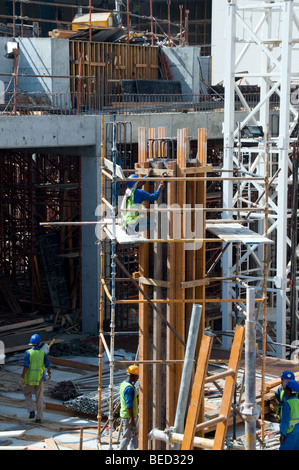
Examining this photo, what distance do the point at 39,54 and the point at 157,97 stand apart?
475 centimetres

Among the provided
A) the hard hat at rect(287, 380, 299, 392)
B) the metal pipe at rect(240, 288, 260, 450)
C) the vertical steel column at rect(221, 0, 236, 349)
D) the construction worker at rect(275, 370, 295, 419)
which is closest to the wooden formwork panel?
the vertical steel column at rect(221, 0, 236, 349)

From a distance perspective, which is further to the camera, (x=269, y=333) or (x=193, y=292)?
(x=269, y=333)

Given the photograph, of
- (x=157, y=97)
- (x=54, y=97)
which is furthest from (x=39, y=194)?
(x=157, y=97)

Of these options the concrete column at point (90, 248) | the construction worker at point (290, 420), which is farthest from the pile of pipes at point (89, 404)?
the concrete column at point (90, 248)

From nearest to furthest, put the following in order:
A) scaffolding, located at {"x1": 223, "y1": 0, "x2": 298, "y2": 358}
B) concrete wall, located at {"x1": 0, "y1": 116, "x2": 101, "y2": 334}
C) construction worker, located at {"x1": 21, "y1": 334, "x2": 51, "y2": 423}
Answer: construction worker, located at {"x1": 21, "y1": 334, "x2": 51, "y2": 423}
scaffolding, located at {"x1": 223, "y1": 0, "x2": 298, "y2": 358}
concrete wall, located at {"x1": 0, "y1": 116, "x2": 101, "y2": 334}

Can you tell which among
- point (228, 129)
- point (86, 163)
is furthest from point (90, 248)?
point (228, 129)

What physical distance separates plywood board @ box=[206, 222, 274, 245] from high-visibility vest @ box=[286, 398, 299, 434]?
2.32 meters

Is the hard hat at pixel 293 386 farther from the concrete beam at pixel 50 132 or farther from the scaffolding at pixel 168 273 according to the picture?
the concrete beam at pixel 50 132

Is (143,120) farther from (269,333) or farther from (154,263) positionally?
(154,263)

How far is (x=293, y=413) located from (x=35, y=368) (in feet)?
17.2

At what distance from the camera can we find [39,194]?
27156 millimetres

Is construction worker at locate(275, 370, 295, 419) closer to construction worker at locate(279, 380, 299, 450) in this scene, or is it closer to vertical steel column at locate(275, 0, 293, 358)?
construction worker at locate(279, 380, 299, 450)

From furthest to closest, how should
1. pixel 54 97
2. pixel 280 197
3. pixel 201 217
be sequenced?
Result: 1. pixel 54 97
2. pixel 280 197
3. pixel 201 217

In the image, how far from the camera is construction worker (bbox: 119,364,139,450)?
524 inches
